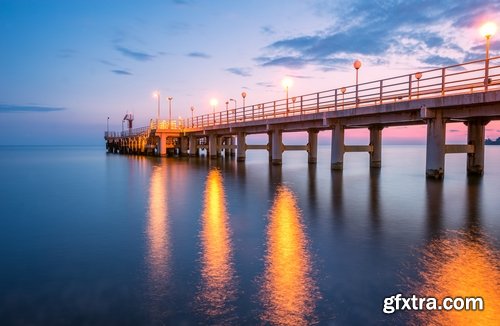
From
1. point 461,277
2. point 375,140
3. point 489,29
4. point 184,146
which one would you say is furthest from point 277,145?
point 461,277

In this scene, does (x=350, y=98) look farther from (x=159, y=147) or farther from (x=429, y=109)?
(x=159, y=147)

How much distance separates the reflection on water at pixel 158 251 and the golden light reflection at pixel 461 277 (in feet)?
13.0

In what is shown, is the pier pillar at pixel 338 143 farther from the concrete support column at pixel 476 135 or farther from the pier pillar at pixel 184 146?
the pier pillar at pixel 184 146

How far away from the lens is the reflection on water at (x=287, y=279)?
18.9 feet

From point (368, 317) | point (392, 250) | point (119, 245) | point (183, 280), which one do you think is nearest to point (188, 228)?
point (119, 245)

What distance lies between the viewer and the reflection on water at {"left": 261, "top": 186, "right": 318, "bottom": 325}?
575 cm

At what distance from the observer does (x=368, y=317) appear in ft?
18.5

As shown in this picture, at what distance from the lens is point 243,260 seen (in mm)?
8289

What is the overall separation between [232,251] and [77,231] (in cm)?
520

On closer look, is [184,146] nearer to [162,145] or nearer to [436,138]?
[162,145]

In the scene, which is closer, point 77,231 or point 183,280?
point 183,280

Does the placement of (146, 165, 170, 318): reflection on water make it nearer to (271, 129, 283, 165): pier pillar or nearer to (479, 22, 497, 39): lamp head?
(479, 22, 497, 39): lamp head

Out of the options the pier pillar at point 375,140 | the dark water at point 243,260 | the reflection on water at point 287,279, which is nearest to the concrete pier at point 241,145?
the pier pillar at point 375,140

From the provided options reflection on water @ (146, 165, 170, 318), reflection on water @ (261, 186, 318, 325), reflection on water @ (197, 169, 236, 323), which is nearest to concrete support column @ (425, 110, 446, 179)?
reflection on water @ (261, 186, 318, 325)
